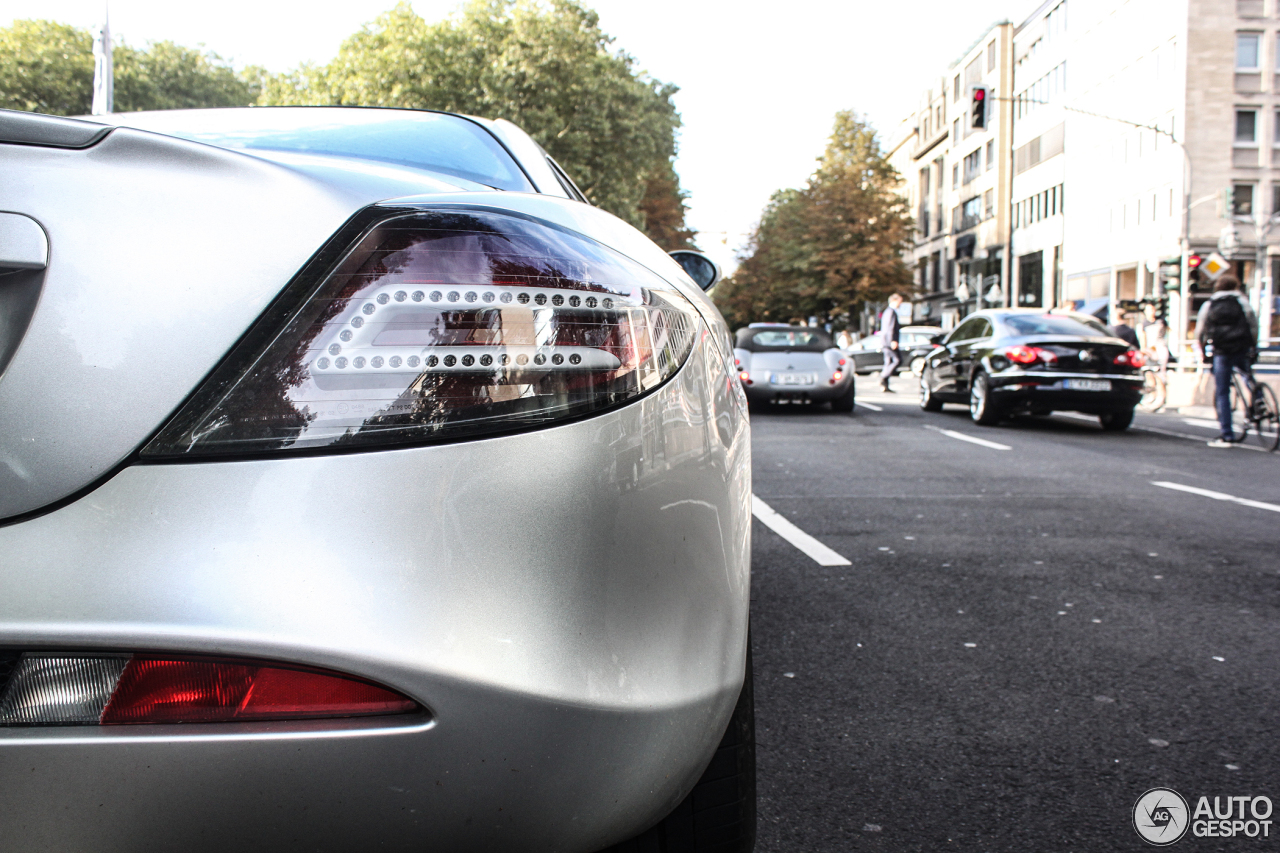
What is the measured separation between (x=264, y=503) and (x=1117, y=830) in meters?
1.89

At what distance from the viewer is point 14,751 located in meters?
1.11

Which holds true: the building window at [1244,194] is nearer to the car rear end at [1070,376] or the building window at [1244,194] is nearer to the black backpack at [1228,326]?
the car rear end at [1070,376]

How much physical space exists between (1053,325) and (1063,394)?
1066mm

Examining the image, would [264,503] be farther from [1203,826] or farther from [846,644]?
[846,644]

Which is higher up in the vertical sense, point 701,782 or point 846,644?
point 701,782

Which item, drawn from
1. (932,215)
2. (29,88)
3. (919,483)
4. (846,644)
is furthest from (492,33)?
(932,215)

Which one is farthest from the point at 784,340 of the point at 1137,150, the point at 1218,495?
the point at 1137,150

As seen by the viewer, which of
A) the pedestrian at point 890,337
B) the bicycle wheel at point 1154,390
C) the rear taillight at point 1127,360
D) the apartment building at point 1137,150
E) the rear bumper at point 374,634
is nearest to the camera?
the rear bumper at point 374,634

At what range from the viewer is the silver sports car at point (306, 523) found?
1135mm

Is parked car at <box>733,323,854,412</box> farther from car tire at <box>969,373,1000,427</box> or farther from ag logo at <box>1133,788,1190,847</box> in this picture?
ag logo at <box>1133,788,1190,847</box>

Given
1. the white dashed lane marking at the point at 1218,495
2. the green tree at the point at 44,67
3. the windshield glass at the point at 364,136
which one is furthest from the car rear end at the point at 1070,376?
the green tree at the point at 44,67

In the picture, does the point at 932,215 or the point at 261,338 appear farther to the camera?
the point at 932,215

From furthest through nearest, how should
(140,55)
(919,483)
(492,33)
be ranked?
(140,55), (492,33), (919,483)

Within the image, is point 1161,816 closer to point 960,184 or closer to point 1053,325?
point 1053,325
